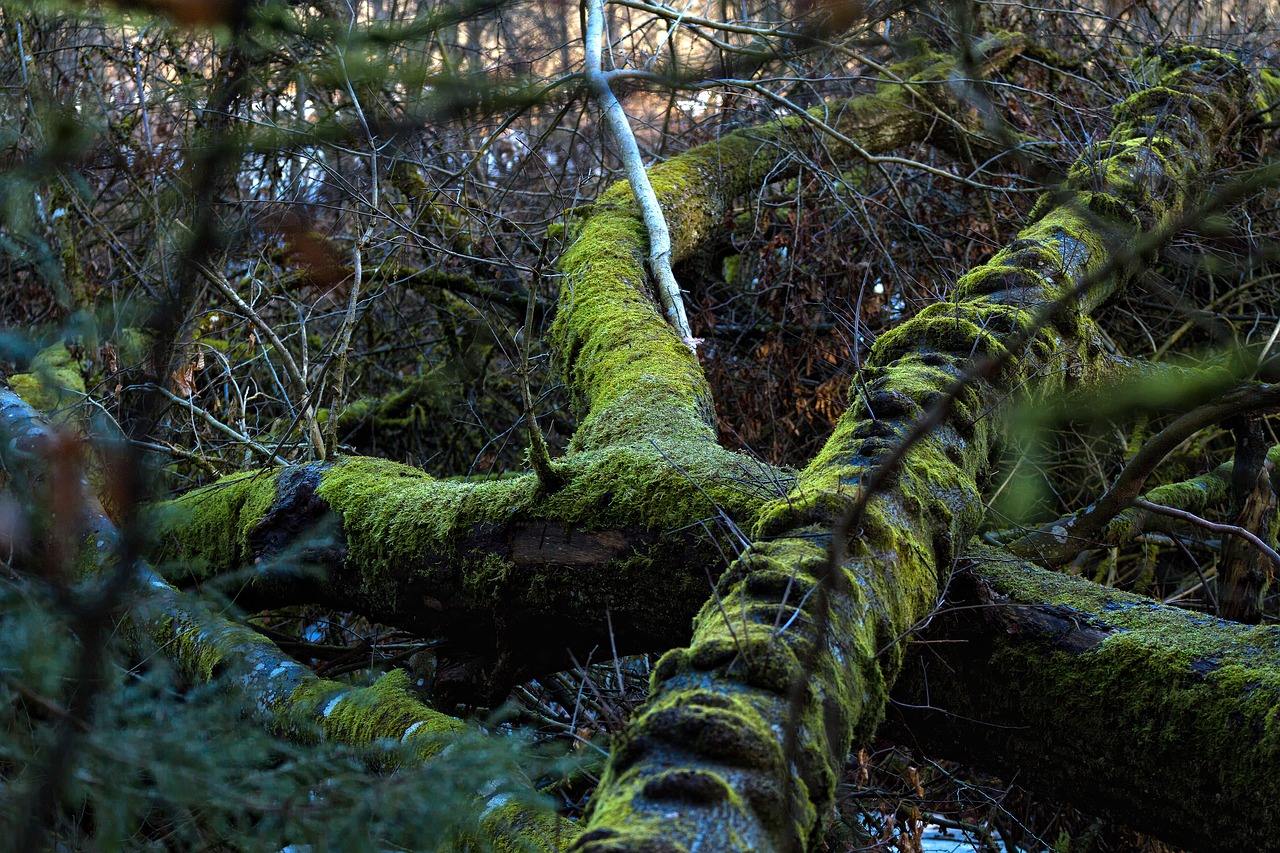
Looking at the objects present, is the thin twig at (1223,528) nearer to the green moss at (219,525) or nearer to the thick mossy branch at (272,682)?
the thick mossy branch at (272,682)

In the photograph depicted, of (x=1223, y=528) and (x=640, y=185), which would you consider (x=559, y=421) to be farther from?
(x=1223, y=528)

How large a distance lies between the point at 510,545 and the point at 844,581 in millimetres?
1185

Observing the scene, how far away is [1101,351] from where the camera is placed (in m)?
3.46

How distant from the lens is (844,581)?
2.00m

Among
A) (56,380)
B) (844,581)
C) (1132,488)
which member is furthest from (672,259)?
(844,581)

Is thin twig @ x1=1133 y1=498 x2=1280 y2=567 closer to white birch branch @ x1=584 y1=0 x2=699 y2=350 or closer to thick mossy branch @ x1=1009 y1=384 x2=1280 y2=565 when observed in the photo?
thick mossy branch @ x1=1009 y1=384 x2=1280 y2=565

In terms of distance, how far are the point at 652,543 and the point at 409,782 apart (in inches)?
51.7

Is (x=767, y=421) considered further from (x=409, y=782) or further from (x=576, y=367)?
(x=409, y=782)

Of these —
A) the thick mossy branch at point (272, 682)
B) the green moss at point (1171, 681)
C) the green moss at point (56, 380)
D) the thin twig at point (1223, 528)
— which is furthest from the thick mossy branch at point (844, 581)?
the green moss at point (56, 380)

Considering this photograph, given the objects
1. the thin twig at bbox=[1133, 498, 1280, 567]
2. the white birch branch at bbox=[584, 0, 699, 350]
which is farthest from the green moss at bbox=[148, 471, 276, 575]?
the thin twig at bbox=[1133, 498, 1280, 567]

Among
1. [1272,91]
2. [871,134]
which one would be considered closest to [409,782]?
[871,134]

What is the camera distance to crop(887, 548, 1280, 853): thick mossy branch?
2.00 metres

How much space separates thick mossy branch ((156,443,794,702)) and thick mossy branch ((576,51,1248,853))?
30 centimetres

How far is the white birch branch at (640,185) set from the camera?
436 centimetres
